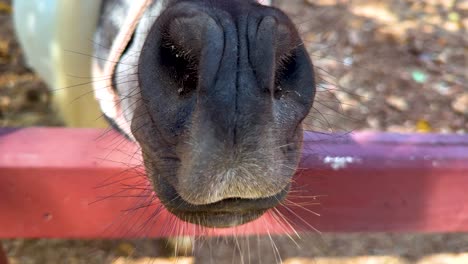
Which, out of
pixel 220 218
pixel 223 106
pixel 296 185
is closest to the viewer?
pixel 223 106

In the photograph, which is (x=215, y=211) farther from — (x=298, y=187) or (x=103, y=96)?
(x=103, y=96)

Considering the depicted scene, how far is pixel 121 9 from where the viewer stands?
1.64 metres

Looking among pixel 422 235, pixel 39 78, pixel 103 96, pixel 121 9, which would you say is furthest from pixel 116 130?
pixel 39 78

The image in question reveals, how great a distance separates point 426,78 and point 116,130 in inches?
72.6

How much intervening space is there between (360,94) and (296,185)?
1.47 meters

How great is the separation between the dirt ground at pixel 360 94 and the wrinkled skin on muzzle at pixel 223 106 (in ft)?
2.63

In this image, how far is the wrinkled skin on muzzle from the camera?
2.60 ft

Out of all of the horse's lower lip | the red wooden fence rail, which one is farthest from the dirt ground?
the horse's lower lip

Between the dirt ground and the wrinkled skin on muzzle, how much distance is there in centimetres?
80

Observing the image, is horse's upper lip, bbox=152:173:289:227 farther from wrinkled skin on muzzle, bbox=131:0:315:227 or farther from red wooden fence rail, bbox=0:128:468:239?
red wooden fence rail, bbox=0:128:468:239

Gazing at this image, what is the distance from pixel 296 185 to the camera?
1330 millimetres

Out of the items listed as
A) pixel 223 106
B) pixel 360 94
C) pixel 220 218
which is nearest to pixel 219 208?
pixel 220 218

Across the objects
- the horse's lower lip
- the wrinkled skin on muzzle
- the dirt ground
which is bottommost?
the dirt ground

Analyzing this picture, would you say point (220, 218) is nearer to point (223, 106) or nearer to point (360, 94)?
point (223, 106)
